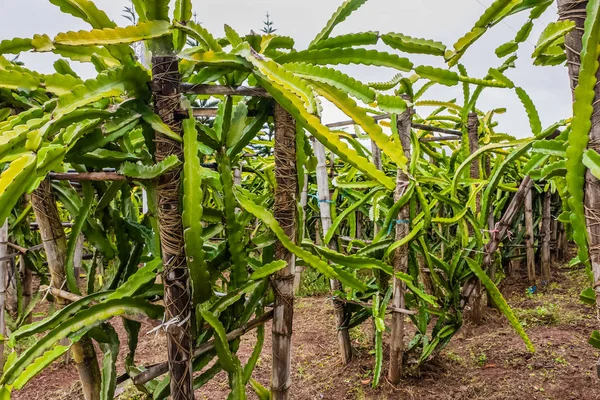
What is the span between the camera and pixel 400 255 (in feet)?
5.69

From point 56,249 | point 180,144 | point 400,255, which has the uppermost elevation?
Result: point 180,144

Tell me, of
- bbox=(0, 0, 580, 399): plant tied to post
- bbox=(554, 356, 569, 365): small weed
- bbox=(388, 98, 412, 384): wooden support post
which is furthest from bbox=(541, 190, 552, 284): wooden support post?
bbox=(0, 0, 580, 399): plant tied to post

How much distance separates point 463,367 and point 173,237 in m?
1.86

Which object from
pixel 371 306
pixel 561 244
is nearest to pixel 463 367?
pixel 371 306

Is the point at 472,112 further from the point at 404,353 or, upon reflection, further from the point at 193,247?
the point at 193,247

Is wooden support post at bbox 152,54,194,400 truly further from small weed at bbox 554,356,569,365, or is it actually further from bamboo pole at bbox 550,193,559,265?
bamboo pole at bbox 550,193,559,265

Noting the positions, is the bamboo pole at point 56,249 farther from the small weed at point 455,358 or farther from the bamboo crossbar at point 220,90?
the small weed at point 455,358

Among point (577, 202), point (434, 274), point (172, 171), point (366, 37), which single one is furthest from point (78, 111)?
point (434, 274)

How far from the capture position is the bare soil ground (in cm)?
186

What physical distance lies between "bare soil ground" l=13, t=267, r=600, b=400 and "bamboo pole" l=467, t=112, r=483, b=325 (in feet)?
0.26

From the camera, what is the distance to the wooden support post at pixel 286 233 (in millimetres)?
920

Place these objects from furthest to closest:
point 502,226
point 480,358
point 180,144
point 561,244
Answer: point 561,244 → point 480,358 → point 502,226 → point 180,144

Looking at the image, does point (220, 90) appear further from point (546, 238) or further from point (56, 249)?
point (546, 238)

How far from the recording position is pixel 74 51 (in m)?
0.77
